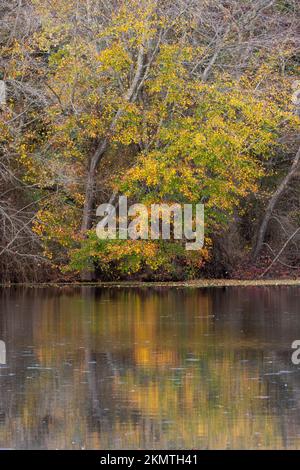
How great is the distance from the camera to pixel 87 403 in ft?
48.6

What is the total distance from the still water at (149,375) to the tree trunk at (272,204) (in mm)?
8560

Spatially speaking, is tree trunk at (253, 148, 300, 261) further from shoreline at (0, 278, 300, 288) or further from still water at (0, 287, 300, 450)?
still water at (0, 287, 300, 450)

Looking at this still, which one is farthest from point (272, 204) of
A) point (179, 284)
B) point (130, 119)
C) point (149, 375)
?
point (149, 375)

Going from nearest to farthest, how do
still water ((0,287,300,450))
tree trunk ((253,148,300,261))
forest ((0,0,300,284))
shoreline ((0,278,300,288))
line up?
still water ((0,287,300,450))
forest ((0,0,300,284))
shoreline ((0,278,300,288))
tree trunk ((253,148,300,261))

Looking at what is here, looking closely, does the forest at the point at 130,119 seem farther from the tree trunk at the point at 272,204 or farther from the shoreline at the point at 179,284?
the tree trunk at the point at 272,204

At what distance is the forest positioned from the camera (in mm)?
32844

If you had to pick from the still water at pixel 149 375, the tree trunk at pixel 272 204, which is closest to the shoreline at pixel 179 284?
the tree trunk at pixel 272 204

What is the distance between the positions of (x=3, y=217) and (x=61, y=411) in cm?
1872

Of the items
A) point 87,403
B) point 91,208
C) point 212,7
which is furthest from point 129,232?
point 87,403

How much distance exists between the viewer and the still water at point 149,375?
42.8 ft

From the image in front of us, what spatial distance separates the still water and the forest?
17.2 ft

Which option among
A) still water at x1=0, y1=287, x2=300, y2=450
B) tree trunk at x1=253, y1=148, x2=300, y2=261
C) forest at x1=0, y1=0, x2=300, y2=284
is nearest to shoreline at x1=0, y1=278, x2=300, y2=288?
forest at x1=0, y1=0, x2=300, y2=284

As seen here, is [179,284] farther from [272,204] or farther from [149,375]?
[149,375]

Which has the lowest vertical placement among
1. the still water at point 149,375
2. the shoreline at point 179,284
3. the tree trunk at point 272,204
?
the still water at point 149,375
